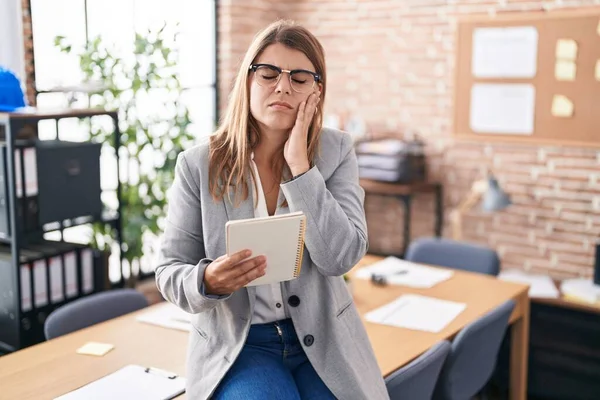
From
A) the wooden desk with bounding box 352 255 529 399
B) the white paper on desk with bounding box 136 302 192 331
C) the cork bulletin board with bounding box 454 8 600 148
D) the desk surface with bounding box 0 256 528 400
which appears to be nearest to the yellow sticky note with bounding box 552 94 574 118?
the cork bulletin board with bounding box 454 8 600 148

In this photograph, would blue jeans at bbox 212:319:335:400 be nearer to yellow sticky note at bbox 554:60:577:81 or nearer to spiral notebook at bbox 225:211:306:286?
spiral notebook at bbox 225:211:306:286

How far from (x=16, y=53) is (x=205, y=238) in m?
2.41

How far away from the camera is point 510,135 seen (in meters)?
4.66

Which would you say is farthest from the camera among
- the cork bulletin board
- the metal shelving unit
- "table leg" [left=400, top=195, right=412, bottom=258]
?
"table leg" [left=400, top=195, right=412, bottom=258]

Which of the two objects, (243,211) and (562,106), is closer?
(243,211)

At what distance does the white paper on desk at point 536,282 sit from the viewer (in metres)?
3.87

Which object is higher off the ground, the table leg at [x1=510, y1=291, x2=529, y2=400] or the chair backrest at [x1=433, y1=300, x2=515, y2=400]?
the chair backrest at [x1=433, y1=300, x2=515, y2=400]

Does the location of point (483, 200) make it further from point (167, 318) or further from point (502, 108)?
point (167, 318)

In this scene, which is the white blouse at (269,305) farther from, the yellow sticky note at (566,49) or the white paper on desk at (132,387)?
the yellow sticky note at (566,49)

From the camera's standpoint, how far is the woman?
1.76 meters

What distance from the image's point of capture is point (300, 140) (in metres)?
1.80

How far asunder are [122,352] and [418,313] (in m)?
1.13

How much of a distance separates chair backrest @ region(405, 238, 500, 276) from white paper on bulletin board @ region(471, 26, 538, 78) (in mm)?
1487

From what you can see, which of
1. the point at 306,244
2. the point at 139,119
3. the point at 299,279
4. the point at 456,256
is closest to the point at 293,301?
the point at 299,279
